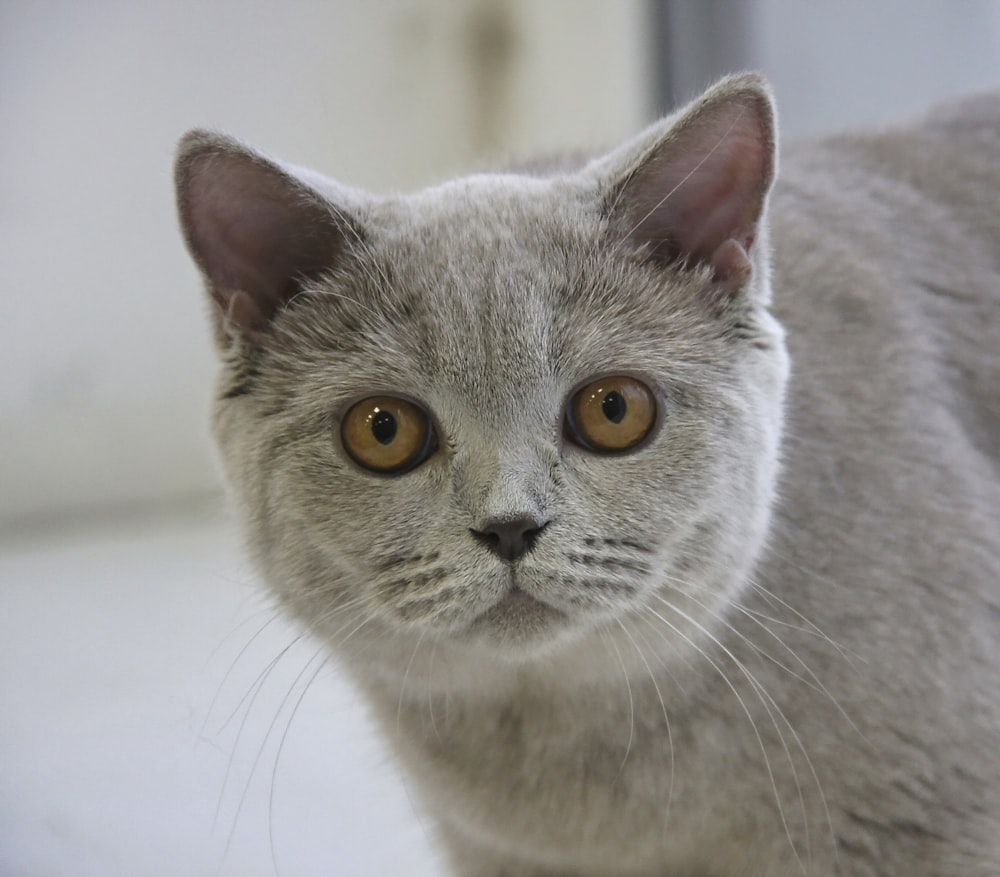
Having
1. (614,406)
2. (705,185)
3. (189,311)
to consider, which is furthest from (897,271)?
(189,311)

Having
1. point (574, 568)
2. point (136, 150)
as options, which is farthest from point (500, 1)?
point (574, 568)

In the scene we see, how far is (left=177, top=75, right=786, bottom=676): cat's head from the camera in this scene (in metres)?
1.18

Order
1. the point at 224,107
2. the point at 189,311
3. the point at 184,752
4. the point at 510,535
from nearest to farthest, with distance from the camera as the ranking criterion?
the point at 510,535 → the point at 184,752 → the point at 224,107 → the point at 189,311

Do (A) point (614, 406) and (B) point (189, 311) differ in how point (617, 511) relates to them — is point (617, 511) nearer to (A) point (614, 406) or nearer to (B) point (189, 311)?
(A) point (614, 406)

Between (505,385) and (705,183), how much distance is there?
0.34 m

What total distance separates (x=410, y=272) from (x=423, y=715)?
1.81 ft

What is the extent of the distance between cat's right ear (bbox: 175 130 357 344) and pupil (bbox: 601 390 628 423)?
35cm

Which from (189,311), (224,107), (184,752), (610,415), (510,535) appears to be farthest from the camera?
(189,311)

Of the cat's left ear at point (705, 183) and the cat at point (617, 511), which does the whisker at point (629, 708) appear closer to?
the cat at point (617, 511)

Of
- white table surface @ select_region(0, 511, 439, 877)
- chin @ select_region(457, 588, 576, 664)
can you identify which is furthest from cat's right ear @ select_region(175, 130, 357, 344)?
chin @ select_region(457, 588, 576, 664)

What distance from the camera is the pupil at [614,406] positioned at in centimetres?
125

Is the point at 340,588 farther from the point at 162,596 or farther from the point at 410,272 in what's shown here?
the point at 162,596

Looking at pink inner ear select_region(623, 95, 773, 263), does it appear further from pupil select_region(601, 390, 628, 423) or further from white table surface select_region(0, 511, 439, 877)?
white table surface select_region(0, 511, 439, 877)

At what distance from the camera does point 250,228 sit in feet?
4.32
